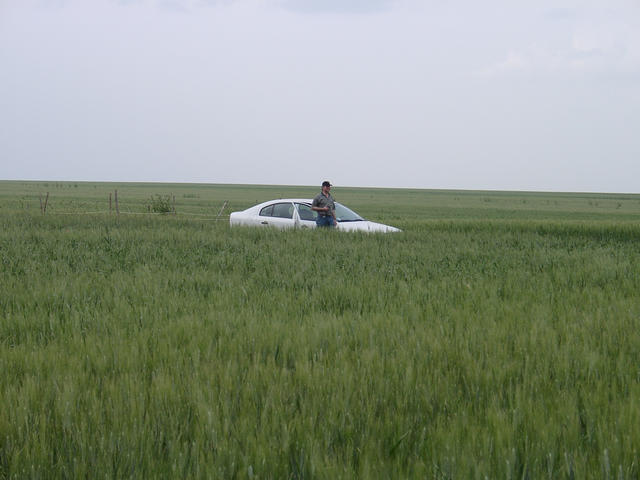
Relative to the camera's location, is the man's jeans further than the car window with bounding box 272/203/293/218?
No

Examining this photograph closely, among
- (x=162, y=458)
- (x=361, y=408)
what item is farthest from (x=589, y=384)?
(x=162, y=458)

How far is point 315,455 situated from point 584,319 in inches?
166

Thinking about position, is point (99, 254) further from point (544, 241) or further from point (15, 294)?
point (544, 241)

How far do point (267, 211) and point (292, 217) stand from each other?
39.1 inches

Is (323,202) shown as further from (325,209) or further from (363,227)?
(363,227)

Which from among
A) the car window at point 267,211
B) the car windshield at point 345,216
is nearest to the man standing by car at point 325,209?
the car windshield at point 345,216

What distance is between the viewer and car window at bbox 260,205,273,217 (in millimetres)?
16531

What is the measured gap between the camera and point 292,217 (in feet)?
52.9

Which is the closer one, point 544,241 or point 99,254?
point 99,254

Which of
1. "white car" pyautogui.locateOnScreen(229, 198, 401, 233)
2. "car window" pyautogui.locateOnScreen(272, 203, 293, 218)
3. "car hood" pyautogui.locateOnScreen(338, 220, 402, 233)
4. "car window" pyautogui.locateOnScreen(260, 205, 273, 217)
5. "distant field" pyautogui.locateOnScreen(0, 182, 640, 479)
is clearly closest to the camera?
"distant field" pyautogui.locateOnScreen(0, 182, 640, 479)

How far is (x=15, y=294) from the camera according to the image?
681 centimetres

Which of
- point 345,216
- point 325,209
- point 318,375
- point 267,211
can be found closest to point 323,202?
point 325,209

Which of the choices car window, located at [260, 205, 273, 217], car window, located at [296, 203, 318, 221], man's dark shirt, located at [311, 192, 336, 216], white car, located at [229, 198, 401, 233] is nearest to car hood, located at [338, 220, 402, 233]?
white car, located at [229, 198, 401, 233]

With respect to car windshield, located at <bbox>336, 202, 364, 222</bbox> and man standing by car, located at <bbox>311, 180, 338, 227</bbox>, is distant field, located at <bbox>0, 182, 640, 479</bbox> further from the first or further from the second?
car windshield, located at <bbox>336, 202, 364, 222</bbox>
